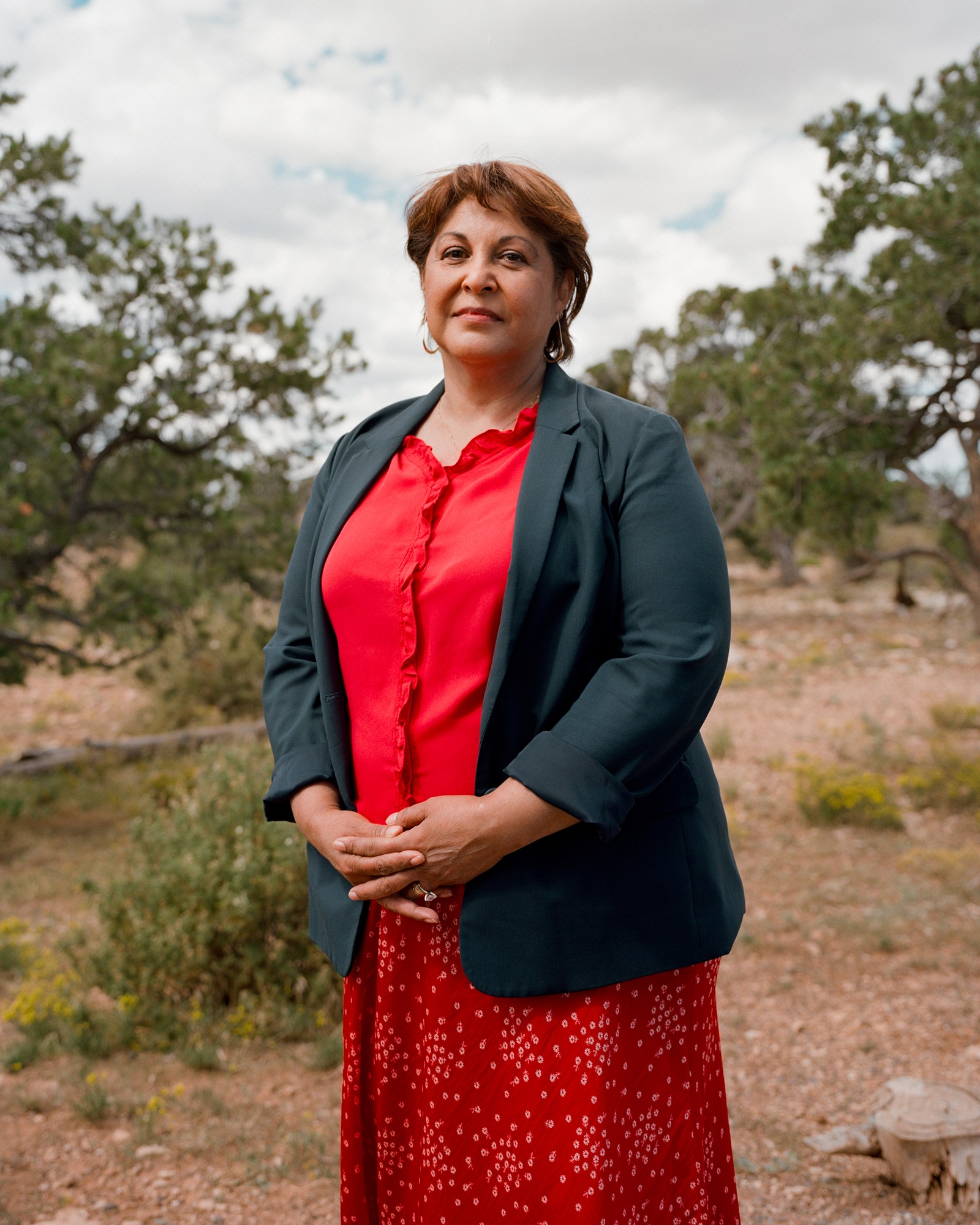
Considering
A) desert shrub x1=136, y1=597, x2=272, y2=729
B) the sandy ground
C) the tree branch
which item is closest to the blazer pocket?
the sandy ground

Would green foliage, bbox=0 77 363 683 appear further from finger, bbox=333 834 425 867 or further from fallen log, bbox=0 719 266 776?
finger, bbox=333 834 425 867

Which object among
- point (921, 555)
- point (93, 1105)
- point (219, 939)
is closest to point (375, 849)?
point (93, 1105)

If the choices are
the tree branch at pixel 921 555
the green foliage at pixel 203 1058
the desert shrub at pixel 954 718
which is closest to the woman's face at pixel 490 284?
the green foliage at pixel 203 1058

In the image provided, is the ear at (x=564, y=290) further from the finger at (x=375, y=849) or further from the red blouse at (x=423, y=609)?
the finger at (x=375, y=849)

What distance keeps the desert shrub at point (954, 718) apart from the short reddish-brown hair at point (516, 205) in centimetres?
770

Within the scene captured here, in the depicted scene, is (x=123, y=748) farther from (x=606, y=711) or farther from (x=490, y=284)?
(x=606, y=711)

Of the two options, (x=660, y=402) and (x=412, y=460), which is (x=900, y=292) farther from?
(x=660, y=402)

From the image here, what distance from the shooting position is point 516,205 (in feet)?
5.20

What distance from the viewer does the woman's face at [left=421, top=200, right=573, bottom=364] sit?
159 centimetres

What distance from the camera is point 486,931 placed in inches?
57.5

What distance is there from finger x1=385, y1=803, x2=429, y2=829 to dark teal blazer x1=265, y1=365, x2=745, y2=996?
9 centimetres

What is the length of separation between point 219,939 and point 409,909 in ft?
8.50

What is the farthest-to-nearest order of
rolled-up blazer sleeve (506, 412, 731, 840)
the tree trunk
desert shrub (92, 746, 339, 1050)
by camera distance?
1. the tree trunk
2. desert shrub (92, 746, 339, 1050)
3. rolled-up blazer sleeve (506, 412, 731, 840)

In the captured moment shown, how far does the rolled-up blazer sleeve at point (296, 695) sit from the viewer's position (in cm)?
170
